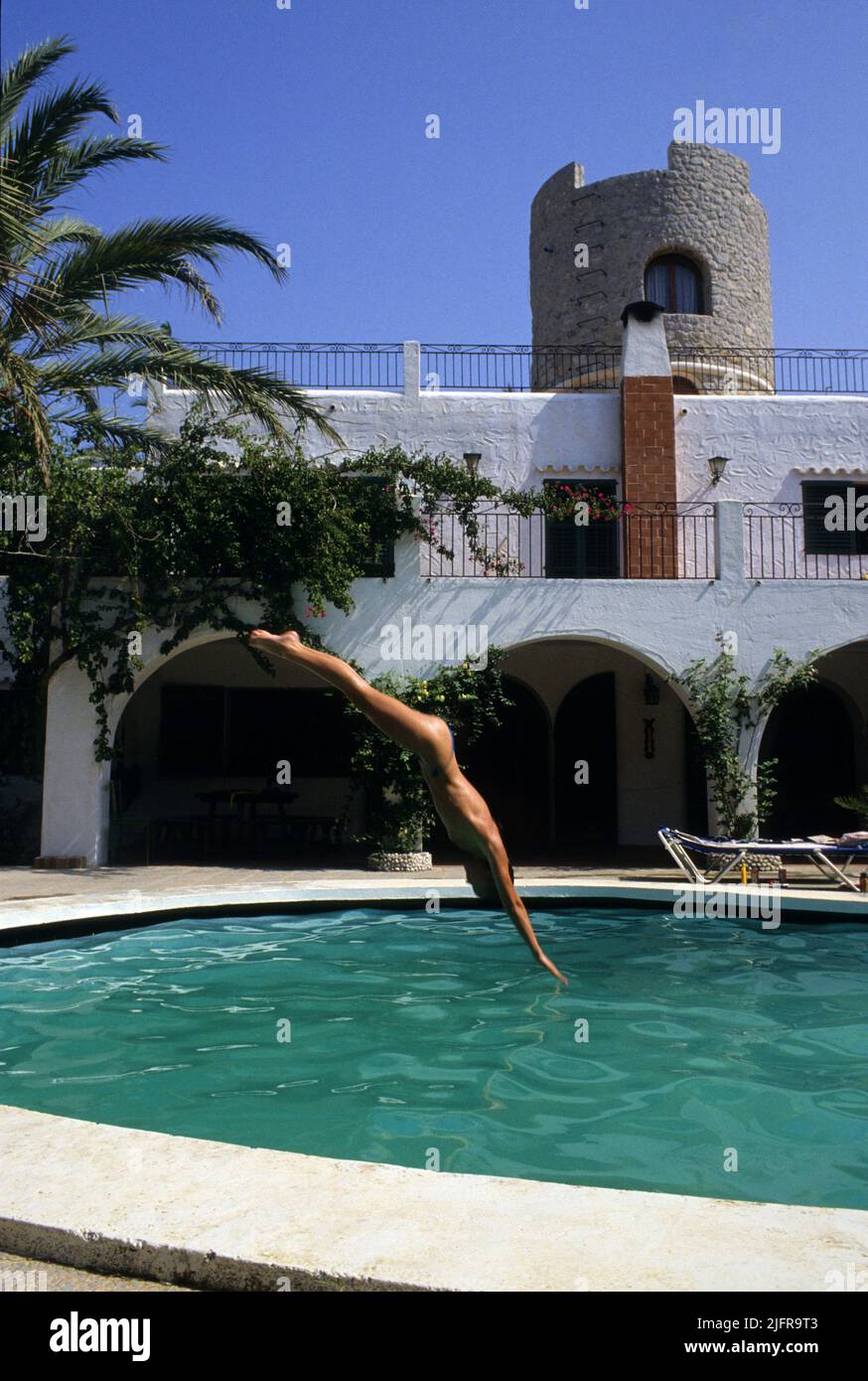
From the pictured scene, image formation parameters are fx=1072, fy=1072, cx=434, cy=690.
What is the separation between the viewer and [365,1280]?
2311mm

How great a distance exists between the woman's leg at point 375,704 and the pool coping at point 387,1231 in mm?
1983

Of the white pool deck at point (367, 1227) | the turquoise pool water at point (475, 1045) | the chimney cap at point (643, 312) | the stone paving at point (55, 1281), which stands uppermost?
the chimney cap at point (643, 312)

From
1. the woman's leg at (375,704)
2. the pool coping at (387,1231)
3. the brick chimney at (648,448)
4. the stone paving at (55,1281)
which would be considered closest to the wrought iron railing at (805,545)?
the brick chimney at (648,448)

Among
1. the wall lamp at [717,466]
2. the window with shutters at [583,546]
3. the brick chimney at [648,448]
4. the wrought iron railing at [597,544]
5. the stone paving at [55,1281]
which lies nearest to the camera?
the stone paving at [55,1281]

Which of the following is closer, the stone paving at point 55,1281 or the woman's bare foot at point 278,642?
the stone paving at point 55,1281

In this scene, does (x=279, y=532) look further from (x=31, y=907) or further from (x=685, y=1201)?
(x=685, y=1201)

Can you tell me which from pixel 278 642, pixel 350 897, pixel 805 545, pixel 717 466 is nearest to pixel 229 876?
pixel 350 897

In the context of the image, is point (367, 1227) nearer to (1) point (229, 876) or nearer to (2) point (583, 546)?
(1) point (229, 876)

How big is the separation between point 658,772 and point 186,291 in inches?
372

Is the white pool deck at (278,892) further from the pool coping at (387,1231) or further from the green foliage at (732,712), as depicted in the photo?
the pool coping at (387,1231)

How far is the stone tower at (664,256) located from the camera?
2253 cm

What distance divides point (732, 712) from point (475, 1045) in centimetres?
817

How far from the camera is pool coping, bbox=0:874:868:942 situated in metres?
8.23
